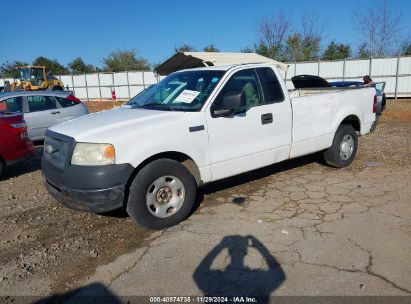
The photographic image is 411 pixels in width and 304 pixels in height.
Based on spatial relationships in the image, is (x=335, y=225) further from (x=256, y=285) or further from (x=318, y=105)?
(x=318, y=105)

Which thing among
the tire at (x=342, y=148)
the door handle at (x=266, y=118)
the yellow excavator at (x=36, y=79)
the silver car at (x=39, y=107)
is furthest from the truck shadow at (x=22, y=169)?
the yellow excavator at (x=36, y=79)

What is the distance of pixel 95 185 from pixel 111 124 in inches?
29.4

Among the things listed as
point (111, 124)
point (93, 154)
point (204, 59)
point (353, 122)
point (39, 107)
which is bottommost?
point (353, 122)

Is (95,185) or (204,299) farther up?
(95,185)

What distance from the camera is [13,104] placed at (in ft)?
29.8

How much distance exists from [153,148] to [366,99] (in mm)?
4478

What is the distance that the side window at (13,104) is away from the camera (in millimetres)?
8977

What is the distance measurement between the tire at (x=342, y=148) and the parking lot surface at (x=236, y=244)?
0.53 meters

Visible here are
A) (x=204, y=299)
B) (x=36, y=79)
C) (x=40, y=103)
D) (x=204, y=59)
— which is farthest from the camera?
(x=36, y=79)

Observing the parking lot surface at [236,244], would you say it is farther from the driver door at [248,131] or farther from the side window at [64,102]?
the side window at [64,102]

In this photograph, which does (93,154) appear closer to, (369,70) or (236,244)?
(236,244)

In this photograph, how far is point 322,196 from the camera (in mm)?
5246

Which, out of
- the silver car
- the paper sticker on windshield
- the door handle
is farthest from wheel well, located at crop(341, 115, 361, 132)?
the silver car

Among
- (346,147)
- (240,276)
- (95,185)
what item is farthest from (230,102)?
(346,147)
